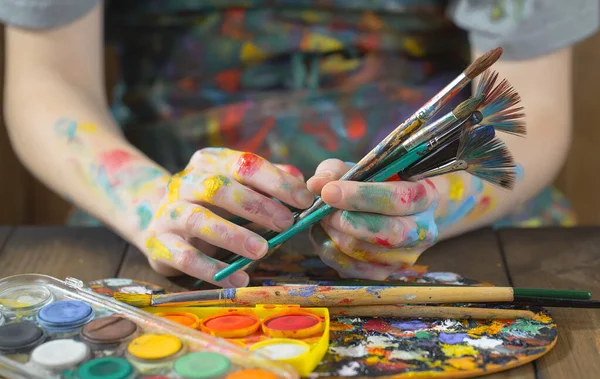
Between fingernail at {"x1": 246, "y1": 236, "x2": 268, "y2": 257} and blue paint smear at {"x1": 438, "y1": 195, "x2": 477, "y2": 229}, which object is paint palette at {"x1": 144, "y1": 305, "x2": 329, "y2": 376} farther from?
blue paint smear at {"x1": 438, "y1": 195, "x2": 477, "y2": 229}

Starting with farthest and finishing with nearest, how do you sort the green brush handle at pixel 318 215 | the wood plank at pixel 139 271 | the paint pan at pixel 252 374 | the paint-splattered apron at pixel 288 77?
the paint-splattered apron at pixel 288 77
the wood plank at pixel 139 271
the green brush handle at pixel 318 215
the paint pan at pixel 252 374

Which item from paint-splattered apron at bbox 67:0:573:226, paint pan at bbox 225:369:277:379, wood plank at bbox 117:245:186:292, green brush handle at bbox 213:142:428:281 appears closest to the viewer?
paint pan at bbox 225:369:277:379

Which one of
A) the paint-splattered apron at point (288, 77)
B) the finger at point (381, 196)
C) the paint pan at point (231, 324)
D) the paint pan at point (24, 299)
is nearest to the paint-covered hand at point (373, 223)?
the finger at point (381, 196)

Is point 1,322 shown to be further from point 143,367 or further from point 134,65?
point 134,65

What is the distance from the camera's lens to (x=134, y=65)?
106cm

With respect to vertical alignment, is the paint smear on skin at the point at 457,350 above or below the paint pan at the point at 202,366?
above

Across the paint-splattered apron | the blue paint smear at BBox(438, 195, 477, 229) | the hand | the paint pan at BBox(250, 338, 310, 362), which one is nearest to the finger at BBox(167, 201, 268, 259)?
the hand

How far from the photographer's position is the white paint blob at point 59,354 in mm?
475

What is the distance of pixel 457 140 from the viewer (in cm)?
55

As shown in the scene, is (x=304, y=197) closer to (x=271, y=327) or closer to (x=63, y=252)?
(x=271, y=327)

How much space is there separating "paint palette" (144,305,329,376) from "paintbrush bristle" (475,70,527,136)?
0.58 ft

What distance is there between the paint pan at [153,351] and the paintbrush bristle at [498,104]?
10.1 inches

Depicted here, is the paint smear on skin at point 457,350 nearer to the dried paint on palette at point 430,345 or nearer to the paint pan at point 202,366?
the dried paint on palette at point 430,345

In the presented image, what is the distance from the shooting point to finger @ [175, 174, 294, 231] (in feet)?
2.00
